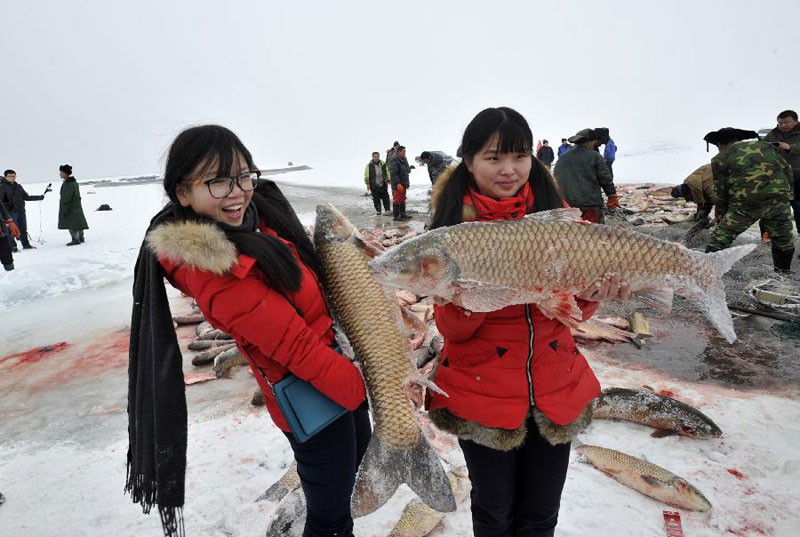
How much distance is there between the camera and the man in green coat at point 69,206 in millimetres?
11703

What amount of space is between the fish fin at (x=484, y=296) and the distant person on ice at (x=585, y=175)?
626cm

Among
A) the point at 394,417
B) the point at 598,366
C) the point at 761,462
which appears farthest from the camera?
the point at 598,366

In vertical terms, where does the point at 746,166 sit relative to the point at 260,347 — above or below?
above

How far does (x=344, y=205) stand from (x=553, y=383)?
60.1ft

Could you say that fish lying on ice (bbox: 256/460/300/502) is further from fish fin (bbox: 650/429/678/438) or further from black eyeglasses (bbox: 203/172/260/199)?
fish fin (bbox: 650/429/678/438)

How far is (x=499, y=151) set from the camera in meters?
1.76

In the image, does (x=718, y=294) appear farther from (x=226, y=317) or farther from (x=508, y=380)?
(x=226, y=317)

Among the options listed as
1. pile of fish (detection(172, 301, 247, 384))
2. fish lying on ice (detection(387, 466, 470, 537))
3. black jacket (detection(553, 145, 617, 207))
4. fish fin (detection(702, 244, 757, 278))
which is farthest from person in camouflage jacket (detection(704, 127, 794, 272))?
pile of fish (detection(172, 301, 247, 384))

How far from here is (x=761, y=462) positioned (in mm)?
→ 2861

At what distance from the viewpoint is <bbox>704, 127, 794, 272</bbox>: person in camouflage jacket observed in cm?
567

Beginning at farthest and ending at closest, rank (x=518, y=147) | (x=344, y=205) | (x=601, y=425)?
(x=344, y=205)
(x=601, y=425)
(x=518, y=147)

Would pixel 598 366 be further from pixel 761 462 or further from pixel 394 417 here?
pixel 394 417

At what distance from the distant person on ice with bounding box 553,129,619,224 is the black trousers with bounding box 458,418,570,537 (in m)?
6.26

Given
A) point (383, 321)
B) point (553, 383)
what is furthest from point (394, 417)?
point (553, 383)
